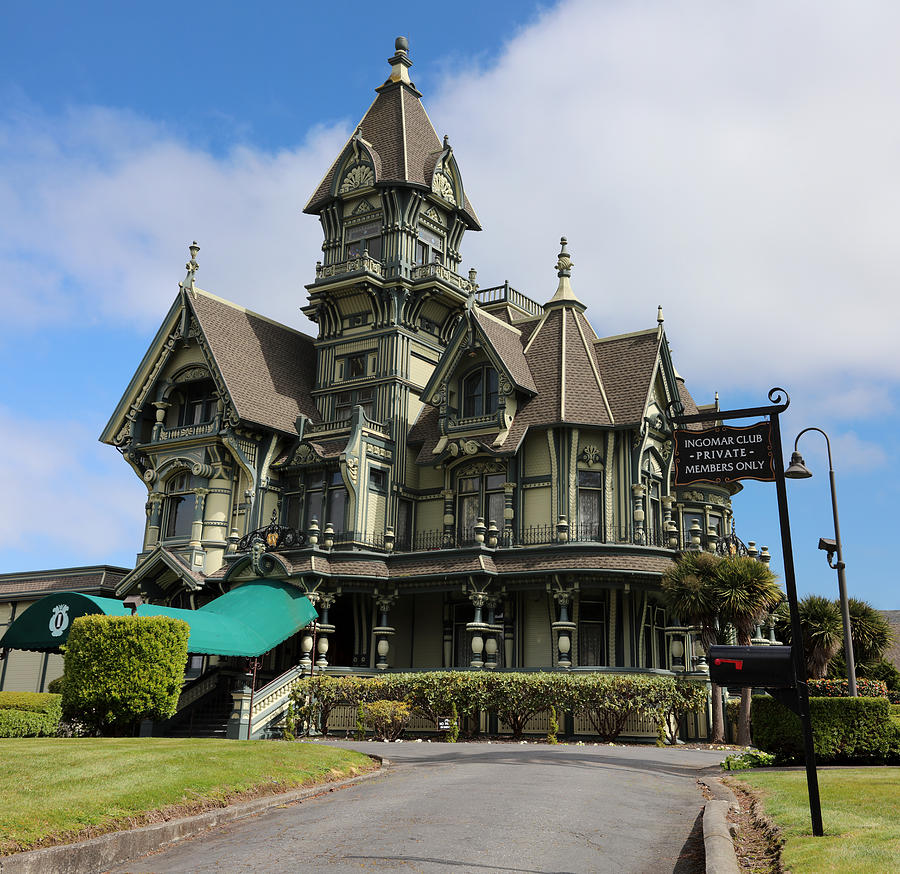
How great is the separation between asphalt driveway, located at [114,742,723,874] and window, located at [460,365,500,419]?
19.5 meters

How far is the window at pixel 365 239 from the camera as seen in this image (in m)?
41.8

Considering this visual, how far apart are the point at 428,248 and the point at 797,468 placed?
2583 centimetres

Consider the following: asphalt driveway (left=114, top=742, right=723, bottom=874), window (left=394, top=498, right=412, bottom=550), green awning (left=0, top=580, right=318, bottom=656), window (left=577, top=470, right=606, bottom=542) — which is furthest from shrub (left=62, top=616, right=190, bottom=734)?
window (left=577, top=470, right=606, bottom=542)

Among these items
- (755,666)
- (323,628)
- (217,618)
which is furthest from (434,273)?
(755,666)

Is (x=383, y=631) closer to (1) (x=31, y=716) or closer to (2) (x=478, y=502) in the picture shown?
(2) (x=478, y=502)

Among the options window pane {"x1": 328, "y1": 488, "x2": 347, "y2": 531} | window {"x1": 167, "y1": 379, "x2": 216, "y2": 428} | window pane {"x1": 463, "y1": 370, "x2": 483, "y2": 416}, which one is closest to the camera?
window pane {"x1": 463, "y1": 370, "x2": 483, "y2": 416}

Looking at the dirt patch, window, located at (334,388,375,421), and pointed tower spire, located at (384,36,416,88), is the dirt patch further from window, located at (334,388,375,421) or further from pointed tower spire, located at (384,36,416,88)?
pointed tower spire, located at (384,36,416,88)

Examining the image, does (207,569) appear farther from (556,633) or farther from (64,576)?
(556,633)

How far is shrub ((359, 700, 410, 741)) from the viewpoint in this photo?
2772 centimetres

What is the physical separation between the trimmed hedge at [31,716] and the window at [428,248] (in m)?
22.9

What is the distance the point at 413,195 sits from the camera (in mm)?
41375

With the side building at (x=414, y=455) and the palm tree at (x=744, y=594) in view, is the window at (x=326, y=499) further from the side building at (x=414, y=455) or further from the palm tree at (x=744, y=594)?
the palm tree at (x=744, y=594)

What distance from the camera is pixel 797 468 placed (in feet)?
63.5

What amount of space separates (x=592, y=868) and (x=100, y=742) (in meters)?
11.8
